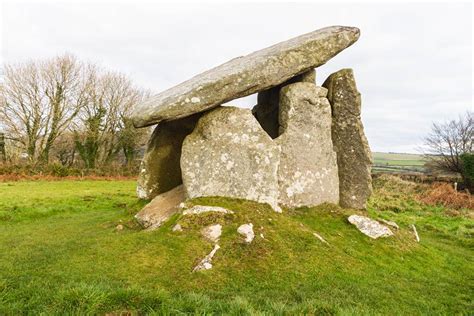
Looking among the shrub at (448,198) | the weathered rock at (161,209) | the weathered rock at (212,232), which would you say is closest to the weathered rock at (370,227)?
the weathered rock at (212,232)

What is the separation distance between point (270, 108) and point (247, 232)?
6081mm

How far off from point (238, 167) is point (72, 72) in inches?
1377

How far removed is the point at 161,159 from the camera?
11.3 metres

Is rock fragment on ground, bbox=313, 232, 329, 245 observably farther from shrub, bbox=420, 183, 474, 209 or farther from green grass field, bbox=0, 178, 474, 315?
shrub, bbox=420, 183, 474, 209

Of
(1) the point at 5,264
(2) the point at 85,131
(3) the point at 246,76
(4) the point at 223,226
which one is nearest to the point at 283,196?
(4) the point at 223,226

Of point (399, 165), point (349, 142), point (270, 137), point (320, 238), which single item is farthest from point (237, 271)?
point (399, 165)

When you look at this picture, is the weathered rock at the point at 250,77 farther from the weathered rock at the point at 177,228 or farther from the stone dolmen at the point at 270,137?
the weathered rock at the point at 177,228

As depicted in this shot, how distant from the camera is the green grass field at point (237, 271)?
4.52 metres

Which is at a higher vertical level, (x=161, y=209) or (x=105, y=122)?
(x=105, y=122)

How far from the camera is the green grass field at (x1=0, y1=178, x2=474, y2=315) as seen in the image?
452 centimetres

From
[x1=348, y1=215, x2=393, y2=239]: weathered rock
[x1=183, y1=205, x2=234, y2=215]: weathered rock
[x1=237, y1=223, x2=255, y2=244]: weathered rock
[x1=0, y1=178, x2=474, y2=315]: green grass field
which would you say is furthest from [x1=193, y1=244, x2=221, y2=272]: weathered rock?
[x1=348, y1=215, x2=393, y2=239]: weathered rock

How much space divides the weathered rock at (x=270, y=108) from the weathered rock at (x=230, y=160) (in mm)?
2179

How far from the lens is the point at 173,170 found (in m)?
11.5

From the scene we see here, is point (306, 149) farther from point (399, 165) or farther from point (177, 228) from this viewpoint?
point (399, 165)
